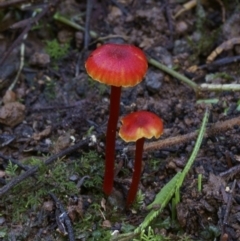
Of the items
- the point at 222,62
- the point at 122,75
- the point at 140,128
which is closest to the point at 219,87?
the point at 222,62

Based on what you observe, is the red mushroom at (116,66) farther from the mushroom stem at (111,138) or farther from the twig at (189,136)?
the twig at (189,136)

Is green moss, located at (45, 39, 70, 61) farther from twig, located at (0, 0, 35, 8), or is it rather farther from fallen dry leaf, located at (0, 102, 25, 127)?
fallen dry leaf, located at (0, 102, 25, 127)

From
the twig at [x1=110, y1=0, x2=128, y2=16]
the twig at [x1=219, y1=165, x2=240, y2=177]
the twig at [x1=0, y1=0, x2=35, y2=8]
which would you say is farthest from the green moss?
the twig at [x1=219, y1=165, x2=240, y2=177]

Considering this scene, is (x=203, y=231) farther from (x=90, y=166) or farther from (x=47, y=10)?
(x=47, y=10)

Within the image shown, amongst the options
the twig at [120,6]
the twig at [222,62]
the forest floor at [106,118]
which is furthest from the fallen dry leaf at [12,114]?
the twig at [222,62]

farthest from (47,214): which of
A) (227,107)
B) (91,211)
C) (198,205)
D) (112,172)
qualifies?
(227,107)
